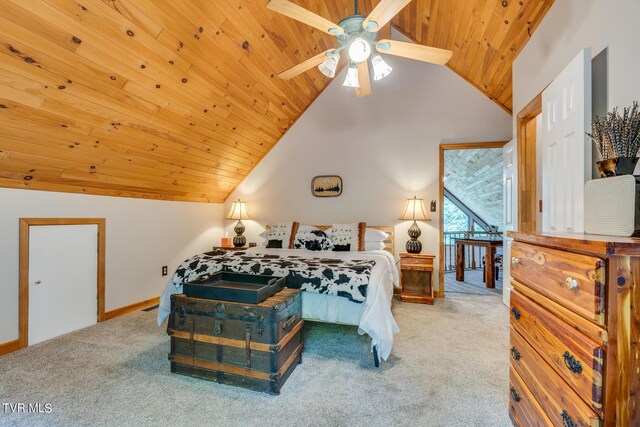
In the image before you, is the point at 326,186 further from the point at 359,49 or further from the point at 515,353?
the point at 515,353

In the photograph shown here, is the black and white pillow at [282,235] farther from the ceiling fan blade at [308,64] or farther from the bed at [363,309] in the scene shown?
the ceiling fan blade at [308,64]

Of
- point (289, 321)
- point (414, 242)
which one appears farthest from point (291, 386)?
point (414, 242)

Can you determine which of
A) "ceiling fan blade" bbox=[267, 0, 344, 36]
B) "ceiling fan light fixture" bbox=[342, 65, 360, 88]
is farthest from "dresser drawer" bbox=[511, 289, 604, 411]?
"ceiling fan blade" bbox=[267, 0, 344, 36]

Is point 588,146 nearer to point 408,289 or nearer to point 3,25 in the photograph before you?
point 408,289

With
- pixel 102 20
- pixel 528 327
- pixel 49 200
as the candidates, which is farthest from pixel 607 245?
pixel 49 200

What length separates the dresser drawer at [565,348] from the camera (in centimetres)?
88

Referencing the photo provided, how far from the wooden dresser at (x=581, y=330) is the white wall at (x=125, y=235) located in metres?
3.68

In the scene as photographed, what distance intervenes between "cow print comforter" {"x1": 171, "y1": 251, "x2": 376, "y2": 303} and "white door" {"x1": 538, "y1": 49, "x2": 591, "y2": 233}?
136cm

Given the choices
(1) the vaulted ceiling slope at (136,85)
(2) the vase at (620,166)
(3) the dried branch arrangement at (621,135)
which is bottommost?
(2) the vase at (620,166)

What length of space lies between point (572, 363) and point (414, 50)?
6.34ft

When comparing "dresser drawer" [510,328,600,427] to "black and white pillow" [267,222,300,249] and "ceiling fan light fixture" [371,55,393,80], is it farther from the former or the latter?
"black and white pillow" [267,222,300,249]

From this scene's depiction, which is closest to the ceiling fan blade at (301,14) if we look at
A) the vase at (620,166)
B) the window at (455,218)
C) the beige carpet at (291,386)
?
the vase at (620,166)

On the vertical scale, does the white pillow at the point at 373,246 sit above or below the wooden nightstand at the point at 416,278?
above

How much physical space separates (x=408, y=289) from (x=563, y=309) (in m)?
2.92
